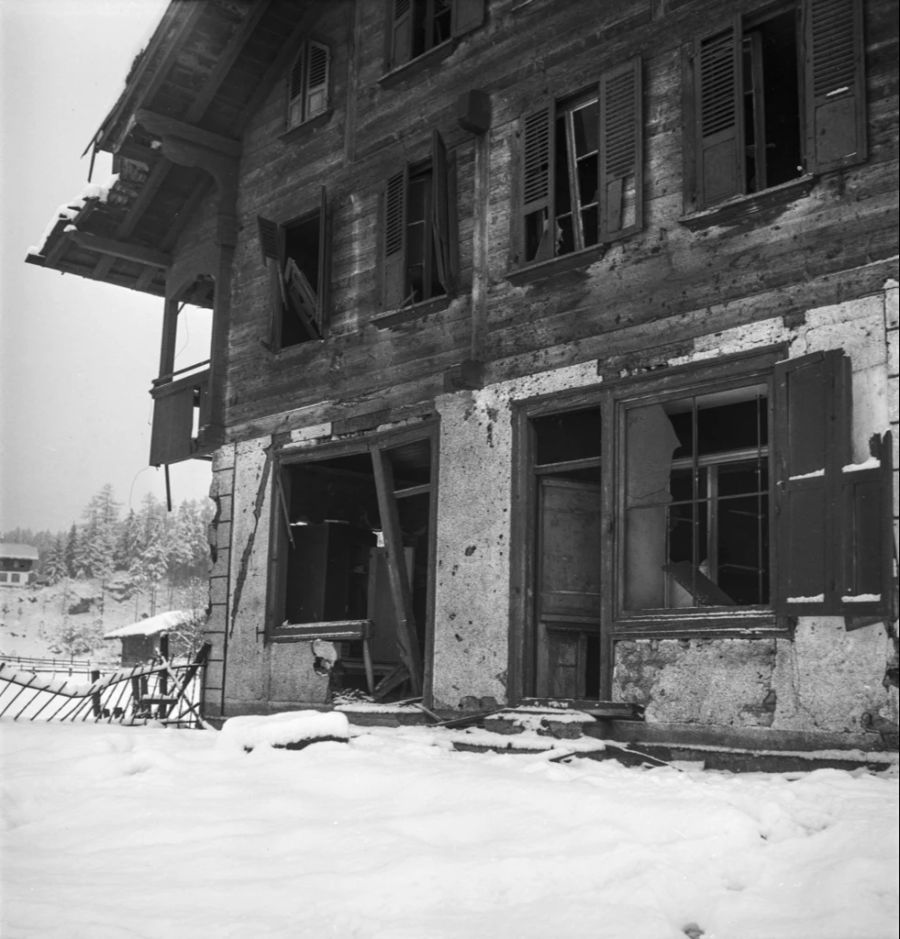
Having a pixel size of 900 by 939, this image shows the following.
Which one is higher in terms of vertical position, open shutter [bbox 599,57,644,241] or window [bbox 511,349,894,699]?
open shutter [bbox 599,57,644,241]

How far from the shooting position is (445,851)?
6195 mm

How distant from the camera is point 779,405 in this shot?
8.50 meters

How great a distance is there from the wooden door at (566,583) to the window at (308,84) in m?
6.09

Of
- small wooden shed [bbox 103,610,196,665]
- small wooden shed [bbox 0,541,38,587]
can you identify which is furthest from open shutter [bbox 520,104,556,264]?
small wooden shed [bbox 0,541,38,587]

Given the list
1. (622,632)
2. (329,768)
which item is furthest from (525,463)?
(329,768)

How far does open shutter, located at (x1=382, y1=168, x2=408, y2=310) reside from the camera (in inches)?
489

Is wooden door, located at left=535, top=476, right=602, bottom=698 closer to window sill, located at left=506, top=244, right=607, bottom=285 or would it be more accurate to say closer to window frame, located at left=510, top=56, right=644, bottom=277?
window sill, located at left=506, top=244, right=607, bottom=285

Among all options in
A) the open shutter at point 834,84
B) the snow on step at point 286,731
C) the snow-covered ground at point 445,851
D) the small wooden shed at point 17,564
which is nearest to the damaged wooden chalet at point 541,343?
the open shutter at point 834,84

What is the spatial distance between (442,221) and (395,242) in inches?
47.0

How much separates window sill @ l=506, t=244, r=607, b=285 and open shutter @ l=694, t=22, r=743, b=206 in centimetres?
116

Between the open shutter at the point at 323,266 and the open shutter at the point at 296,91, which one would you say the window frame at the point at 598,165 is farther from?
the open shutter at the point at 296,91

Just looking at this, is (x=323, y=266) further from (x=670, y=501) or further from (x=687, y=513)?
(x=670, y=501)

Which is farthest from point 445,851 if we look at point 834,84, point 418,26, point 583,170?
point 418,26

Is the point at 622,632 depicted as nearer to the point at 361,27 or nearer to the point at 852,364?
the point at 852,364
